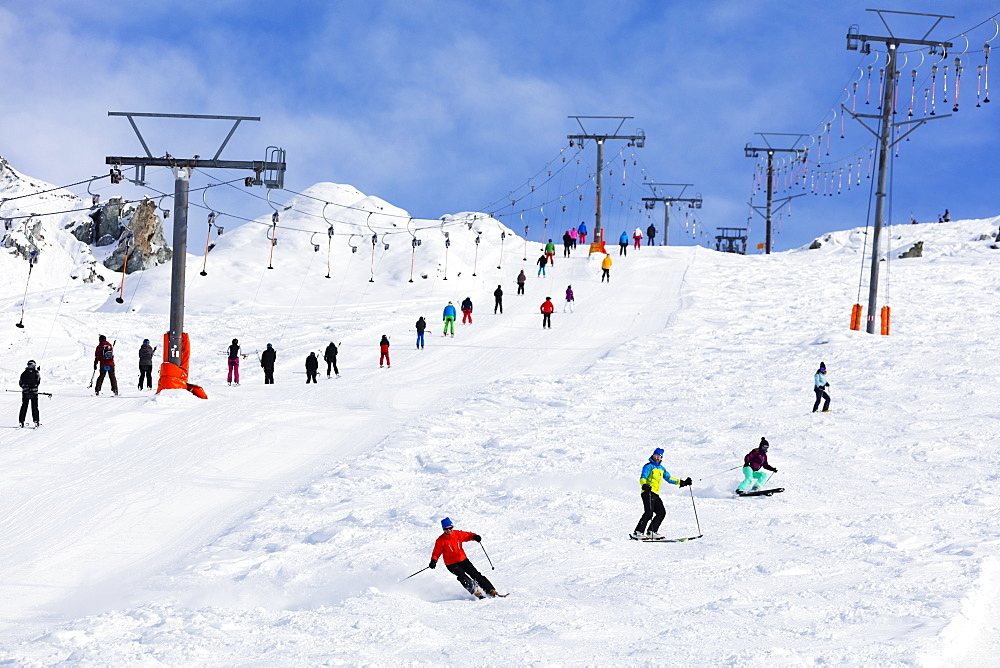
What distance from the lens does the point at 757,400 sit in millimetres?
21672

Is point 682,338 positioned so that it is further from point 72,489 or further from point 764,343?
point 72,489

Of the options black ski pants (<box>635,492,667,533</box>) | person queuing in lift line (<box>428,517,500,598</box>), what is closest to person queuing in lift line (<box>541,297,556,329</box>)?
black ski pants (<box>635,492,667,533</box>)

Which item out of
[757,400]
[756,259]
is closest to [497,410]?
[757,400]

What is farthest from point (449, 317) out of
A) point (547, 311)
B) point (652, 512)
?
point (652, 512)

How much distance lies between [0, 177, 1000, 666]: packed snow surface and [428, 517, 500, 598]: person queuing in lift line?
1.14ft

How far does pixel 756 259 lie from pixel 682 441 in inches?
1612

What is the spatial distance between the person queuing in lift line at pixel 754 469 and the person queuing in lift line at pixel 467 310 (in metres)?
21.2

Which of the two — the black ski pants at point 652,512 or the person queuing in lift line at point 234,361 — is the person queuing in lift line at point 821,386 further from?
the person queuing in lift line at point 234,361

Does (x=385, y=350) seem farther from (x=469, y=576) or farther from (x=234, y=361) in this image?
(x=469, y=576)

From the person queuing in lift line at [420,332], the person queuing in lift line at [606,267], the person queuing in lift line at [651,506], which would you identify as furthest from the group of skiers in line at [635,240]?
the person queuing in lift line at [651,506]

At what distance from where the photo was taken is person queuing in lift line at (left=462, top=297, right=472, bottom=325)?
34438 mm

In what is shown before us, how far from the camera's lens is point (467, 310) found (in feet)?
114

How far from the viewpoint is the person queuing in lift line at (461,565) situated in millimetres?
9898

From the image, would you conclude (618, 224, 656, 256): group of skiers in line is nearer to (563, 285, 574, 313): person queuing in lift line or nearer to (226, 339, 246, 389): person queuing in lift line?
(563, 285, 574, 313): person queuing in lift line
